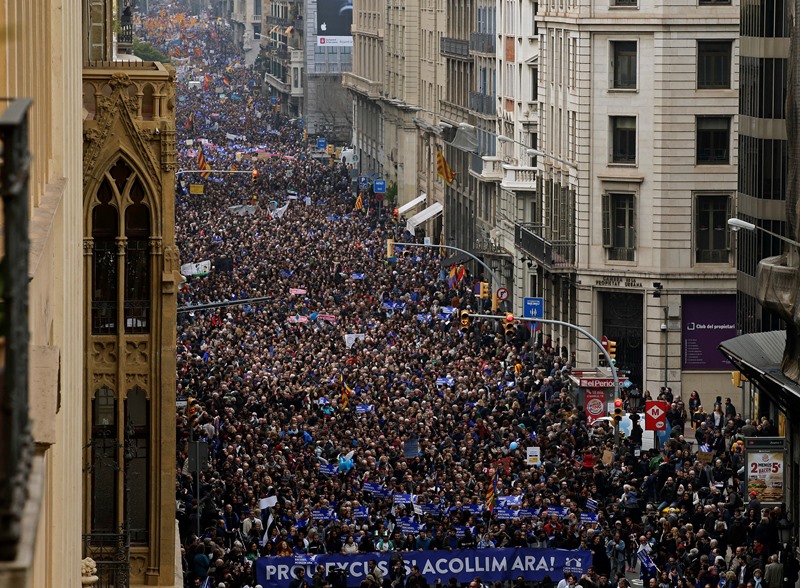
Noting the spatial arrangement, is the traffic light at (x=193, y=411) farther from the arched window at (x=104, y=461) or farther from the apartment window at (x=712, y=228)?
the apartment window at (x=712, y=228)

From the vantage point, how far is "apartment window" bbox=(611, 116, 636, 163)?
6191 cm

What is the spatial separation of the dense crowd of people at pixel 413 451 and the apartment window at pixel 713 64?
9.73 m

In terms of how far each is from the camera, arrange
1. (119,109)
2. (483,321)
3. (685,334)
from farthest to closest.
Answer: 1. (483,321)
2. (685,334)
3. (119,109)

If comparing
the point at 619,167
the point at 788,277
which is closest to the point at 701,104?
the point at 619,167

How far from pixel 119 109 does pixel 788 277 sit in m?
17.6

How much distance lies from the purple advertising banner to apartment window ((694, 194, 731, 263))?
1.30m

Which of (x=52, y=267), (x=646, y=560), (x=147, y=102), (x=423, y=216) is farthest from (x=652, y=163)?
(x=52, y=267)

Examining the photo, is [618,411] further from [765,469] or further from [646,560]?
[646,560]

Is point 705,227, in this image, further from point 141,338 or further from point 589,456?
point 141,338

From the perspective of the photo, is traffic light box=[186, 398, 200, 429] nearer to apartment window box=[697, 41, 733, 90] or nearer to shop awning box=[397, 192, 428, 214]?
apartment window box=[697, 41, 733, 90]

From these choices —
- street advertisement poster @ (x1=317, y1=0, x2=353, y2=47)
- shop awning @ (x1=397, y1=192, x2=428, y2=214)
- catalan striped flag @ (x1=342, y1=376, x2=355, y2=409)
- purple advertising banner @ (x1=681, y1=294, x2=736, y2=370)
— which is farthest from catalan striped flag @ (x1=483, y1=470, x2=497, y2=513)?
street advertisement poster @ (x1=317, y1=0, x2=353, y2=47)

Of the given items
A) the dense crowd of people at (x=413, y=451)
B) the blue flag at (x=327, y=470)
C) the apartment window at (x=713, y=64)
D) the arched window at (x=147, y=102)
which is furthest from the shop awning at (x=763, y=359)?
the apartment window at (x=713, y=64)

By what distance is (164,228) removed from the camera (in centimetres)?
2545

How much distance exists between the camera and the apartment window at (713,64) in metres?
60.1
